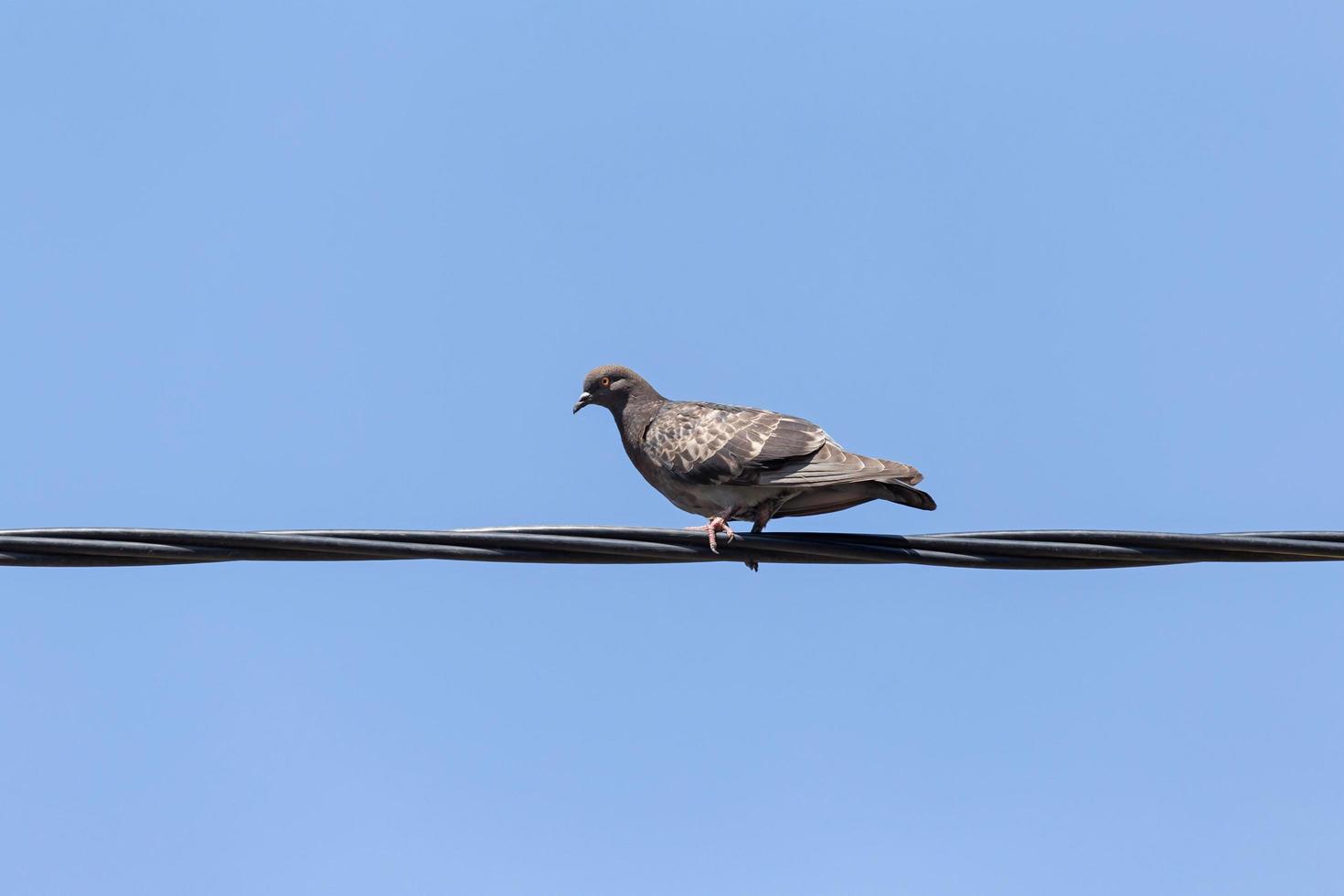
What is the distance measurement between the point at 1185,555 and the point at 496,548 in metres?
2.56

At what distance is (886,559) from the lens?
5.95m

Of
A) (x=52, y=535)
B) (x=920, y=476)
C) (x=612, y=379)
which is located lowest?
(x=52, y=535)

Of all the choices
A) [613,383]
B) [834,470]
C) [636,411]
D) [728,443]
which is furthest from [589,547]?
[613,383]

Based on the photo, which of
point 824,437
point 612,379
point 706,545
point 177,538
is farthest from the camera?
point 612,379

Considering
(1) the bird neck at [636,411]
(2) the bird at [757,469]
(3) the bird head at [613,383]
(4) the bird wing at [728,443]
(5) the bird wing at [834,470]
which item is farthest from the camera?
(3) the bird head at [613,383]

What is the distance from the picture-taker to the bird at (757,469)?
7.96m

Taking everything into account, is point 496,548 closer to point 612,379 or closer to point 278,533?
point 278,533

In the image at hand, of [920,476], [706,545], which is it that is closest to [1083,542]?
[706,545]

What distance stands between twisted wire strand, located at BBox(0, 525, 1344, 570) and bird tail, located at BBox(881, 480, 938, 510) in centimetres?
195

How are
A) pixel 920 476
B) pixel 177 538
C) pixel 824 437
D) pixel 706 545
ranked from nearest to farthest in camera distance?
pixel 177 538 → pixel 706 545 → pixel 920 476 → pixel 824 437

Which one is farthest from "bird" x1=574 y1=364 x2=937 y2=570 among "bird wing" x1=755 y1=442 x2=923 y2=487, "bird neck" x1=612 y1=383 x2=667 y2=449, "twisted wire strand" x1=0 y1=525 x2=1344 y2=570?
"twisted wire strand" x1=0 y1=525 x2=1344 y2=570

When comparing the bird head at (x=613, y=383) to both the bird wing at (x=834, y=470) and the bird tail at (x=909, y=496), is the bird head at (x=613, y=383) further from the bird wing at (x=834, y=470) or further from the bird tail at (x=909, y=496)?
the bird tail at (x=909, y=496)

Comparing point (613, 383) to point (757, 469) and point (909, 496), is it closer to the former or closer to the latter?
point (757, 469)

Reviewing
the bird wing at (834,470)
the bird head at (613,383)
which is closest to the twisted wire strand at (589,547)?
the bird wing at (834,470)
